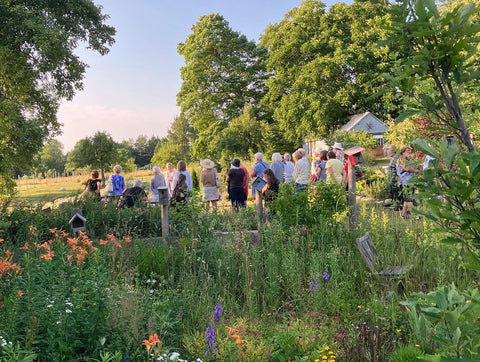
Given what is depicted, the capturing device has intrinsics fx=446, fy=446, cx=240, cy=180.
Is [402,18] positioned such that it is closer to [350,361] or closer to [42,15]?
[350,361]

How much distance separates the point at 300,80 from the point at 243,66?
5.34 meters

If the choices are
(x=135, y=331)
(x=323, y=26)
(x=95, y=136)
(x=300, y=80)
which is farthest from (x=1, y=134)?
(x=323, y=26)

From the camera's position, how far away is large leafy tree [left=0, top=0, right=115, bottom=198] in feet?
40.3

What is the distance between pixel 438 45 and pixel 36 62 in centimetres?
1391

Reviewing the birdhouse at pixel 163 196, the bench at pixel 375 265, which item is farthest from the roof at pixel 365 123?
the bench at pixel 375 265

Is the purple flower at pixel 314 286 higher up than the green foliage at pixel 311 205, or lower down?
lower down

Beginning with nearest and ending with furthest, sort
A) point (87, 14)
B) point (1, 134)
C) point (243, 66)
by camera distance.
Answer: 1. point (1, 134)
2. point (87, 14)
3. point (243, 66)

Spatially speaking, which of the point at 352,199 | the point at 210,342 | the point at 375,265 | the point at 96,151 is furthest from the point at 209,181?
the point at 96,151

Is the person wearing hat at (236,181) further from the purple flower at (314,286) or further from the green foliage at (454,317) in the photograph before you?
the green foliage at (454,317)

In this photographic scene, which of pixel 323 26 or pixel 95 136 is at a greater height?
pixel 323 26

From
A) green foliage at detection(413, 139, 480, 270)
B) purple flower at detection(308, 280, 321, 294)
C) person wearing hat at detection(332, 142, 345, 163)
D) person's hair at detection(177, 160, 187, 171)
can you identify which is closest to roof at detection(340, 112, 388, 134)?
person wearing hat at detection(332, 142, 345, 163)

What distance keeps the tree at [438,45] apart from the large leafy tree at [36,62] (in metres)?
12.3

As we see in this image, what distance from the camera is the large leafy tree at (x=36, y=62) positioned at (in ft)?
40.3

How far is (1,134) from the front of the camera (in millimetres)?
12461
